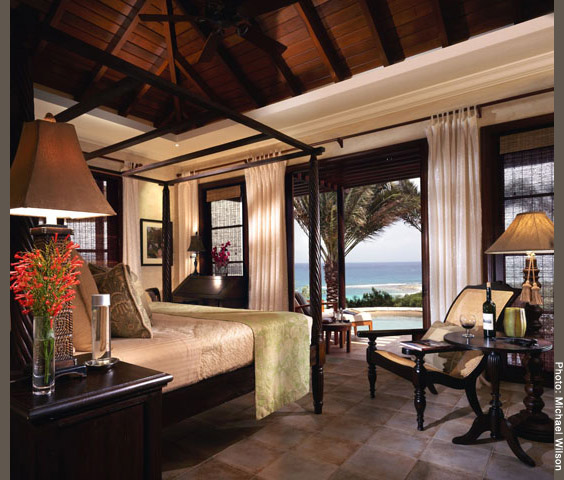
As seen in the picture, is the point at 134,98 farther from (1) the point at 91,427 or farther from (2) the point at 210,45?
(1) the point at 91,427

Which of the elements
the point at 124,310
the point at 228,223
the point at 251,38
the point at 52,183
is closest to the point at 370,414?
the point at 124,310

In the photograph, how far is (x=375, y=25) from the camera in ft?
11.7

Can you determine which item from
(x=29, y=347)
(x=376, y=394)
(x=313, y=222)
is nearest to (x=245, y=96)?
(x=313, y=222)

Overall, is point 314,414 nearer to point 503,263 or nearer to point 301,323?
point 301,323

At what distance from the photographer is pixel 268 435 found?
247cm

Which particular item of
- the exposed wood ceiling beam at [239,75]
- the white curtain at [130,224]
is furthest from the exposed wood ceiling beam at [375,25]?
the white curtain at [130,224]

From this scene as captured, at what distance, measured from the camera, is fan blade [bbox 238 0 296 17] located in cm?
261

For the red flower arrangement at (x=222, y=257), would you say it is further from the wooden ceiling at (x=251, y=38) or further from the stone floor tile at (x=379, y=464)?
the stone floor tile at (x=379, y=464)

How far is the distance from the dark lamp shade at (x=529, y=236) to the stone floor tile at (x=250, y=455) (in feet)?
6.84

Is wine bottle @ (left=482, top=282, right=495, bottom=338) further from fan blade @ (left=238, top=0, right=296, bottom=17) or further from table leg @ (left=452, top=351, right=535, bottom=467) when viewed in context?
fan blade @ (left=238, top=0, right=296, bottom=17)

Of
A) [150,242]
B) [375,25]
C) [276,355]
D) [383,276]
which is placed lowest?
[383,276]

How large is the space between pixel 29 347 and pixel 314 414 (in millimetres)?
2090

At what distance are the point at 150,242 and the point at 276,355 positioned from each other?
14.2ft

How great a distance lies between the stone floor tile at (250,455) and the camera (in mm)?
2092
